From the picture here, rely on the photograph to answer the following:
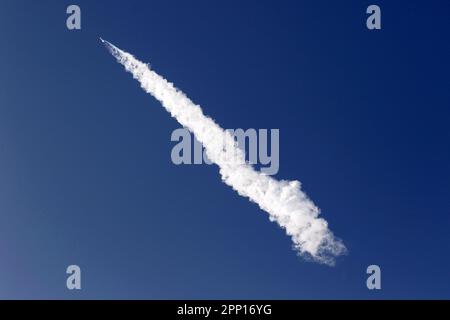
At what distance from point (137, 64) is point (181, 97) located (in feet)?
29.5

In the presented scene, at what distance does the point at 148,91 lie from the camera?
74.3 metres

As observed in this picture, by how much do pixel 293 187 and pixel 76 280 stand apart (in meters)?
31.2

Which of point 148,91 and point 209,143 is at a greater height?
point 148,91

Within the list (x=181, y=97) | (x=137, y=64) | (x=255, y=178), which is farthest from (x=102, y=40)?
(x=255, y=178)

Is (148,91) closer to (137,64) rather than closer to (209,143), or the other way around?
(137,64)
